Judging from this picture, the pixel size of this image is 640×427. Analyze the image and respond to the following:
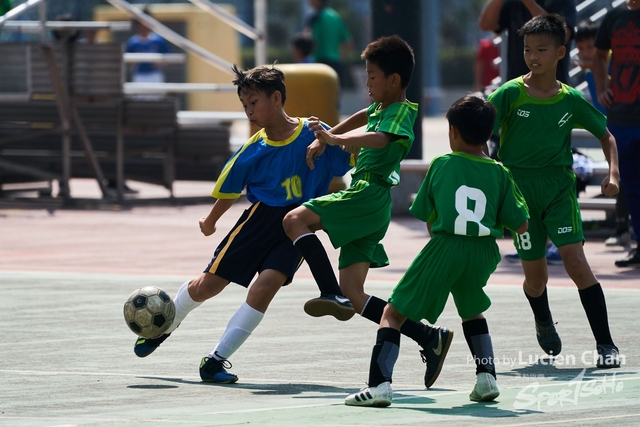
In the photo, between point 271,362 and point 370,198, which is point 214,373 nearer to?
point 271,362

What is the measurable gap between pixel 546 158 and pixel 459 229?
4.67 feet

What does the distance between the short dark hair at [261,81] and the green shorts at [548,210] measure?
4.63 feet

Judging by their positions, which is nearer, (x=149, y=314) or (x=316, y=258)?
(x=316, y=258)

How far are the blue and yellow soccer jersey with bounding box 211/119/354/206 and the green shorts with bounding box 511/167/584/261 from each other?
1.01 metres

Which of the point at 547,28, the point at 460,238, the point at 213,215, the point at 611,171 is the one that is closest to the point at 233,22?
the point at 547,28

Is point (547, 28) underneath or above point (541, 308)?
above

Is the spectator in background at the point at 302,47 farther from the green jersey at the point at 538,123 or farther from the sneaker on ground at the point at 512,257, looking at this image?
the green jersey at the point at 538,123

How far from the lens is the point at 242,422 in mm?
5523

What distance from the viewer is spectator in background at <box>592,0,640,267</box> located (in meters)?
Result: 10.5

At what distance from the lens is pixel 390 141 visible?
21.5 ft

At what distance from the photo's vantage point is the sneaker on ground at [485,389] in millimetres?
5969

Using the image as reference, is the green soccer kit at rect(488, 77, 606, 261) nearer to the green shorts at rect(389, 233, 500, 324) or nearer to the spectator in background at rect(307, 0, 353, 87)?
the green shorts at rect(389, 233, 500, 324)

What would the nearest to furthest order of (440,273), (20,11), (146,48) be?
(440,273) < (20,11) < (146,48)

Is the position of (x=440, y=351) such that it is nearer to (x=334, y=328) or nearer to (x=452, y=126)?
(x=452, y=126)
